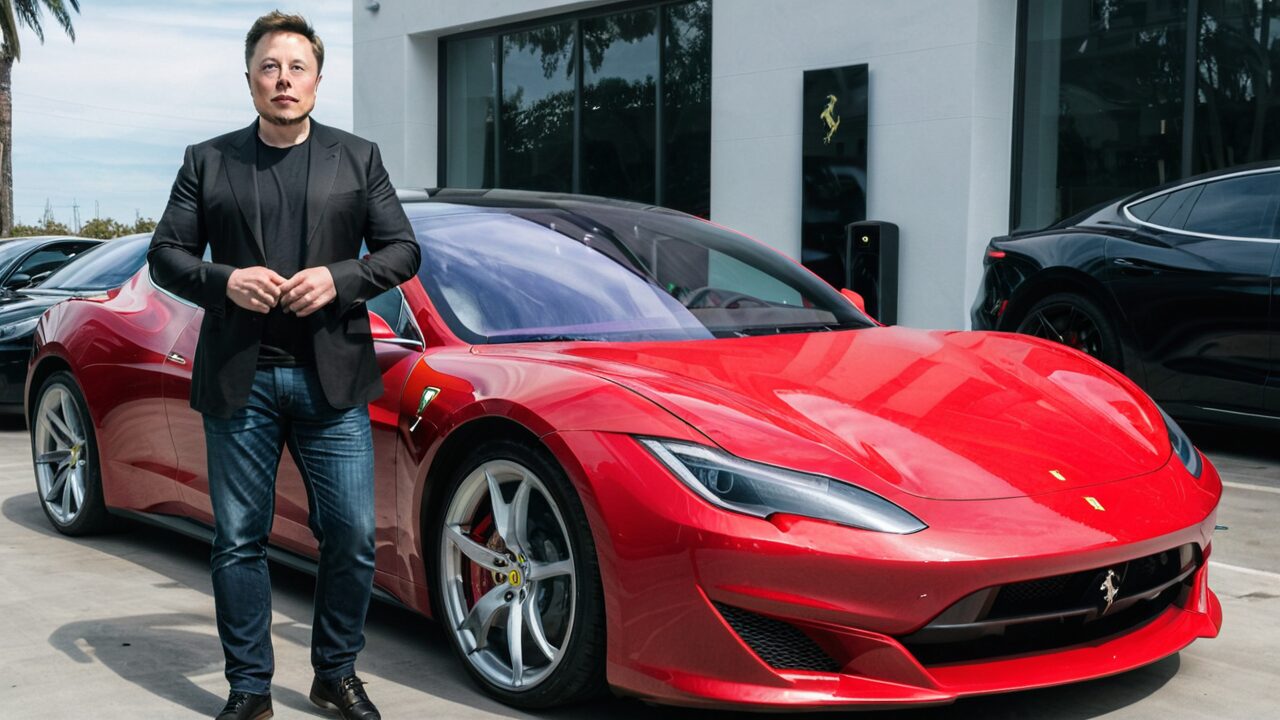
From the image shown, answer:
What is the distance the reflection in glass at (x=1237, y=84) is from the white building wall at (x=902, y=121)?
174cm

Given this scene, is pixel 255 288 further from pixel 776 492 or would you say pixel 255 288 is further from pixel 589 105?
pixel 589 105

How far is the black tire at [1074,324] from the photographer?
285 inches

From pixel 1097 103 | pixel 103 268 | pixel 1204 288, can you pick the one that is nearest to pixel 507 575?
pixel 1204 288

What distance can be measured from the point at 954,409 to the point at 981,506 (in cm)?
48

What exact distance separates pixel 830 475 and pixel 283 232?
1.33 metres

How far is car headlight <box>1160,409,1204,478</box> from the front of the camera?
3.49 m

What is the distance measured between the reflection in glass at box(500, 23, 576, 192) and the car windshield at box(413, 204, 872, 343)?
11.7 m

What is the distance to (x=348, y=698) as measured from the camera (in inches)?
127

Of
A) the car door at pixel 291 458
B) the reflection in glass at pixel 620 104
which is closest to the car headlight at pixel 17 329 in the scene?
the car door at pixel 291 458

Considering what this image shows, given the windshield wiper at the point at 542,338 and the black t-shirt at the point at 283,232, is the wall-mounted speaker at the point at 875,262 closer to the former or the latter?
the windshield wiper at the point at 542,338

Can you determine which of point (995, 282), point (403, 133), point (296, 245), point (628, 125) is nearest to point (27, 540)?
point (296, 245)

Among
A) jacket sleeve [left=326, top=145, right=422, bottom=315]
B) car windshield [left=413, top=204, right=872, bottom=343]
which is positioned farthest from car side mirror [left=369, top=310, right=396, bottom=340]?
jacket sleeve [left=326, top=145, right=422, bottom=315]

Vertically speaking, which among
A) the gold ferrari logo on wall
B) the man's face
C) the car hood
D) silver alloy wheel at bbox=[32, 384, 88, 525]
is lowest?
silver alloy wheel at bbox=[32, 384, 88, 525]

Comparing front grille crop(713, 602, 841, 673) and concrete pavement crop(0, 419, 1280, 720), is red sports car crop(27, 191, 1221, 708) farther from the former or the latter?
concrete pavement crop(0, 419, 1280, 720)
